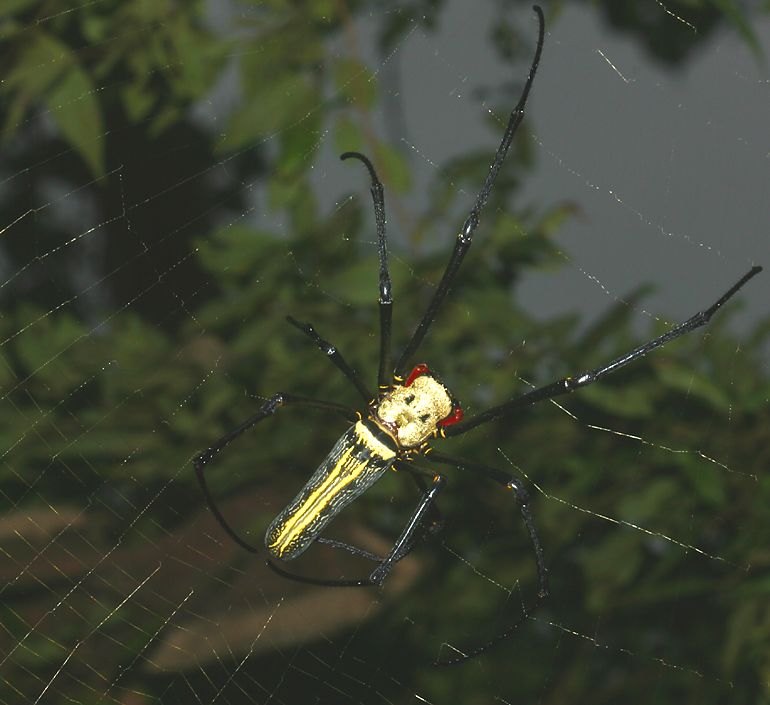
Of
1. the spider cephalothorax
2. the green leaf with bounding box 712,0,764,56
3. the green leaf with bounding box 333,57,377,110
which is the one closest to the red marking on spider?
the spider cephalothorax

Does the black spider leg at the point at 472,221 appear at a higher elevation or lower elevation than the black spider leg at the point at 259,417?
higher

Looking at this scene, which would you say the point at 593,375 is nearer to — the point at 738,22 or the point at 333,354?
the point at 333,354

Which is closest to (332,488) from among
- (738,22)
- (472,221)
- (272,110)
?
(472,221)

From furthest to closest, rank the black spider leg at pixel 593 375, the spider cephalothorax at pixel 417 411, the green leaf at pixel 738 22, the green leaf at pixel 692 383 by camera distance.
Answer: the green leaf at pixel 692 383 → the green leaf at pixel 738 22 → the spider cephalothorax at pixel 417 411 → the black spider leg at pixel 593 375

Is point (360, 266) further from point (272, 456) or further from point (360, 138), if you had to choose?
point (272, 456)

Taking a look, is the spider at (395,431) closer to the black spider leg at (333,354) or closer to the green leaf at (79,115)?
the black spider leg at (333,354)

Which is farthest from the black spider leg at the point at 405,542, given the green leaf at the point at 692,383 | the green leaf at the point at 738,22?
the green leaf at the point at 738,22

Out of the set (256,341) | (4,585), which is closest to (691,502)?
(256,341)
